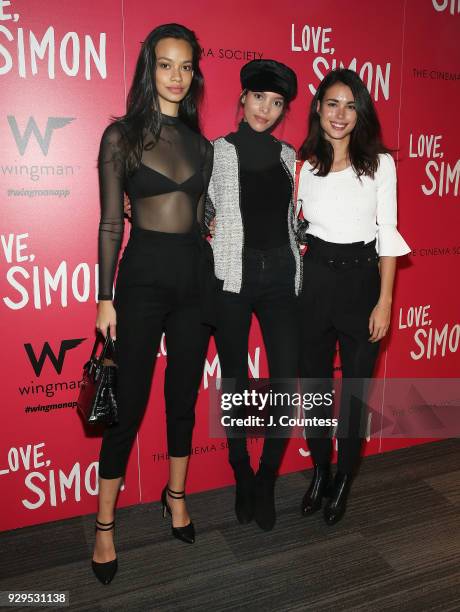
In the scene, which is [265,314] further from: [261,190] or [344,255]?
[261,190]

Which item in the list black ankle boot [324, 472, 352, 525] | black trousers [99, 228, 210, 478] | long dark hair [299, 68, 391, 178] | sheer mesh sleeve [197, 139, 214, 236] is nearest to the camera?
black trousers [99, 228, 210, 478]

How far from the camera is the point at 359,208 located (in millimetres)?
2367

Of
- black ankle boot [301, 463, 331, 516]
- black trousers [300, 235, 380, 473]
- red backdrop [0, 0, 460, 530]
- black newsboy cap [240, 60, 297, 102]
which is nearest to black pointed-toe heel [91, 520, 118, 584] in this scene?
red backdrop [0, 0, 460, 530]

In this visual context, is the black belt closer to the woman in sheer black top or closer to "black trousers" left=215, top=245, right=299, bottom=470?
"black trousers" left=215, top=245, right=299, bottom=470

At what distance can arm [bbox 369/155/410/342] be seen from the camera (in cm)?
238

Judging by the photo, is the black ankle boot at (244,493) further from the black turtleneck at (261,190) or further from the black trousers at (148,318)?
the black turtleneck at (261,190)

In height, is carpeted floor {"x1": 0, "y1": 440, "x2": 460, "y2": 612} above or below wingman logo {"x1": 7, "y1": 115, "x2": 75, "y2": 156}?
below

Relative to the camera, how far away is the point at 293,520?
8.67 feet

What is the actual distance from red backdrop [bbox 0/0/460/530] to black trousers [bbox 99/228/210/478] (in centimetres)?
47

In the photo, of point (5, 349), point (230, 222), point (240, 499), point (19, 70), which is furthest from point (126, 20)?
point (240, 499)

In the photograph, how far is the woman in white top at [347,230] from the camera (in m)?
2.36

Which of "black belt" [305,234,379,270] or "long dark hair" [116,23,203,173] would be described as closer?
"long dark hair" [116,23,203,173]

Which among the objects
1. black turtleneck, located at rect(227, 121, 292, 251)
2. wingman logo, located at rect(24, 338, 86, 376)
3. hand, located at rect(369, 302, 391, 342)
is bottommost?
wingman logo, located at rect(24, 338, 86, 376)

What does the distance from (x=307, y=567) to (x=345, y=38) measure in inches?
95.9
